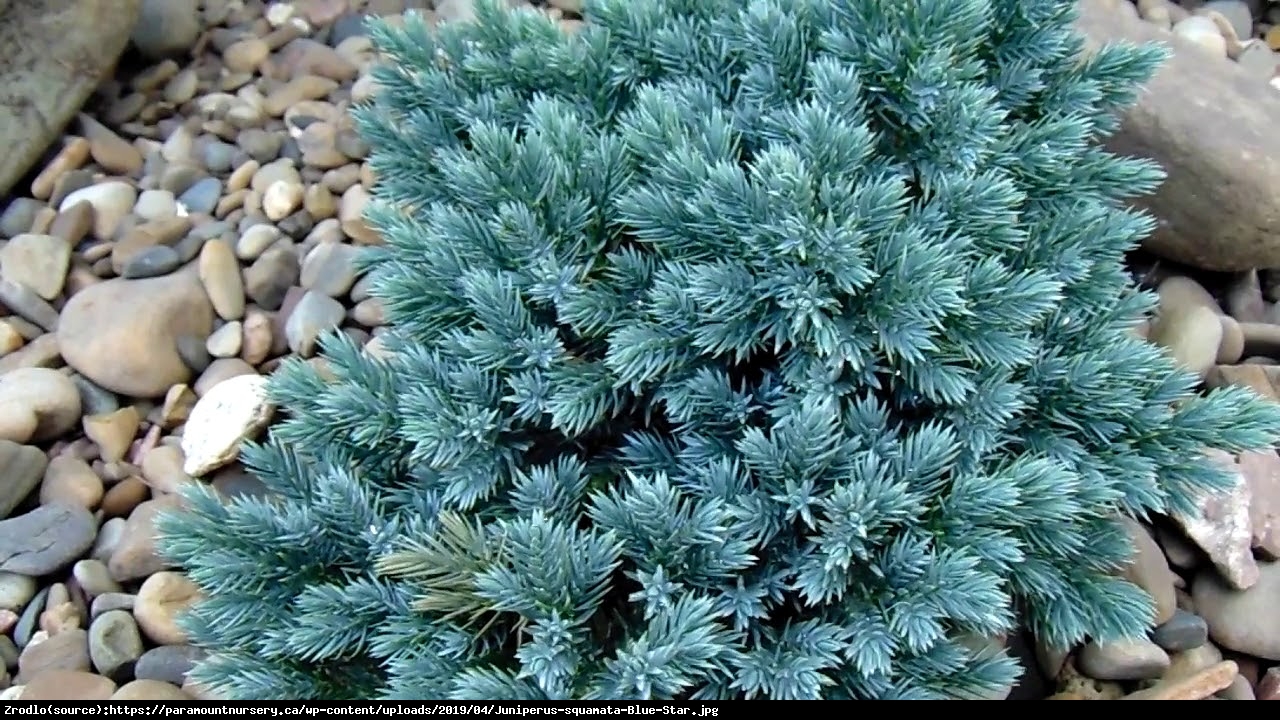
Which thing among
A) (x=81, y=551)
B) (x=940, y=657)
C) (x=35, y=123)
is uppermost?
(x=940, y=657)

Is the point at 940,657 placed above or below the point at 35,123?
above

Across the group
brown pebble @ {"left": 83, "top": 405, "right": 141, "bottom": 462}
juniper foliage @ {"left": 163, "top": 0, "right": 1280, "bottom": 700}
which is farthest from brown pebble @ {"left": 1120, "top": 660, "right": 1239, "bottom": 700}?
brown pebble @ {"left": 83, "top": 405, "right": 141, "bottom": 462}

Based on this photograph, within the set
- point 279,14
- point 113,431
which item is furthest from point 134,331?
point 279,14

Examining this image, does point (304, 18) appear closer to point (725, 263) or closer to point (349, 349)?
point (349, 349)

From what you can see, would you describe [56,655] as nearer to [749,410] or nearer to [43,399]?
[43,399]

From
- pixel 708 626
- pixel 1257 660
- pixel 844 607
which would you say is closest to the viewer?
pixel 708 626

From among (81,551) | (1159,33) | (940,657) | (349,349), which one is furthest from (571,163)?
(1159,33)
